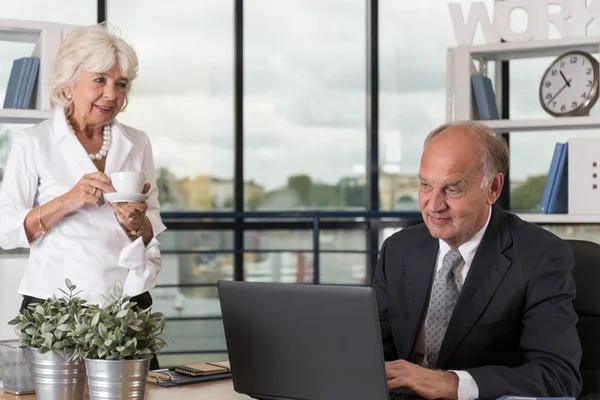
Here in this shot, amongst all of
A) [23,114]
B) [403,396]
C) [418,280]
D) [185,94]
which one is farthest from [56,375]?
[185,94]

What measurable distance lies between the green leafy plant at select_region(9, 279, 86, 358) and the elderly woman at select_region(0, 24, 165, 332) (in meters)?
0.53

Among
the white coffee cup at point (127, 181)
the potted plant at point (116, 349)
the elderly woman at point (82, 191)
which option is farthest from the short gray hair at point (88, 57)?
the potted plant at point (116, 349)

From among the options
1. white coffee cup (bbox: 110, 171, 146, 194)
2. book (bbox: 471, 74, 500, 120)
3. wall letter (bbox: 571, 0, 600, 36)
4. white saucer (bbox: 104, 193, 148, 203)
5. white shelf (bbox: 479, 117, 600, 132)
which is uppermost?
wall letter (bbox: 571, 0, 600, 36)

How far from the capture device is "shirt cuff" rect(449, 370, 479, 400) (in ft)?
5.56

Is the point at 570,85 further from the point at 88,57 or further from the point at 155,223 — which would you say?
the point at 88,57

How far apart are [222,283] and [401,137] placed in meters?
3.85

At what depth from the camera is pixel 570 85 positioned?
389 cm

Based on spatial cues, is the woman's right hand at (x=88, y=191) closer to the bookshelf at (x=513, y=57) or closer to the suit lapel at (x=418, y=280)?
the suit lapel at (x=418, y=280)

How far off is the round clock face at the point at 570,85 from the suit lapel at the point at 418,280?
196 cm

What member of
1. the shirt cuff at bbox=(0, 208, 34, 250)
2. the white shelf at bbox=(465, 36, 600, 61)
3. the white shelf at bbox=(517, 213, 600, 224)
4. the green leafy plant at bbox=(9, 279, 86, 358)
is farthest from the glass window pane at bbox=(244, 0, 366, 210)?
the green leafy plant at bbox=(9, 279, 86, 358)

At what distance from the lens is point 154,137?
17.0ft

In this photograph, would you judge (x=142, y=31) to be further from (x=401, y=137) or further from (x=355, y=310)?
(x=355, y=310)

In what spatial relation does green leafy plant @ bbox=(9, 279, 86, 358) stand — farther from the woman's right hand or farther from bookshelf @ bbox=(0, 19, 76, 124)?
bookshelf @ bbox=(0, 19, 76, 124)

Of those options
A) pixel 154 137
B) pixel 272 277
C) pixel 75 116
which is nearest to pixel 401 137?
pixel 272 277
